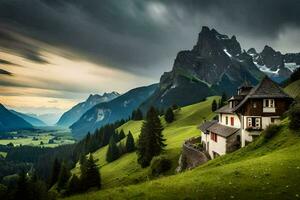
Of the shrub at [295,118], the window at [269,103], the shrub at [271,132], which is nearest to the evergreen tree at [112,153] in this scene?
the window at [269,103]

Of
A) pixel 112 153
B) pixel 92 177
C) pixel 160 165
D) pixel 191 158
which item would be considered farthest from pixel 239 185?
pixel 112 153

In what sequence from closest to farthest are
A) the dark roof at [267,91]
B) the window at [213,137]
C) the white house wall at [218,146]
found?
the dark roof at [267,91]
the white house wall at [218,146]
the window at [213,137]

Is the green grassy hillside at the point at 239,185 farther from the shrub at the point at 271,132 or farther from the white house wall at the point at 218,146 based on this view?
the white house wall at the point at 218,146

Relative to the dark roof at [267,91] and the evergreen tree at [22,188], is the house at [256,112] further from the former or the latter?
the evergreen tree at [22,188]

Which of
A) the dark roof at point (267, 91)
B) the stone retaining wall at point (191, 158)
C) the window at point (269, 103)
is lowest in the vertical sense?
the stone retaining wall at point (191, 158)

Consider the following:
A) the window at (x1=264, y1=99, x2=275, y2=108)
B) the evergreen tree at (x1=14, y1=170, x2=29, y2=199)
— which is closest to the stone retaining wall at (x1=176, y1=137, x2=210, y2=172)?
the window at (x1=264, y1=99, x2=275, y2=108)

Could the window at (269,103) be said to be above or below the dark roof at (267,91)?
below

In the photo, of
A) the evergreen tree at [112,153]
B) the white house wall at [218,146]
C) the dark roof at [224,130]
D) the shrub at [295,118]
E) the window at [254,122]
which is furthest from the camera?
the evergreen tree at [112,153]

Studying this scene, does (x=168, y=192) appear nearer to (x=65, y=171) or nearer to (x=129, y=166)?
(x=129, y=166)

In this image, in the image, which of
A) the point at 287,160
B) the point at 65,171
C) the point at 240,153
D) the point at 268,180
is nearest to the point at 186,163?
the point at 240,153

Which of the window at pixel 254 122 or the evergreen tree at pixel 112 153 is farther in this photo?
the evergreen tree at pixel 112 153

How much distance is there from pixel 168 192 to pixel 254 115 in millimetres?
31384

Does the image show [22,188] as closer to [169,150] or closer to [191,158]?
[191,158]

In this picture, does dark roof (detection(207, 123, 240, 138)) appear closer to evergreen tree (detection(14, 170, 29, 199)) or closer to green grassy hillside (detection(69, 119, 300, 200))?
green grassy hillside (detection(69, 119, 300, 200))
